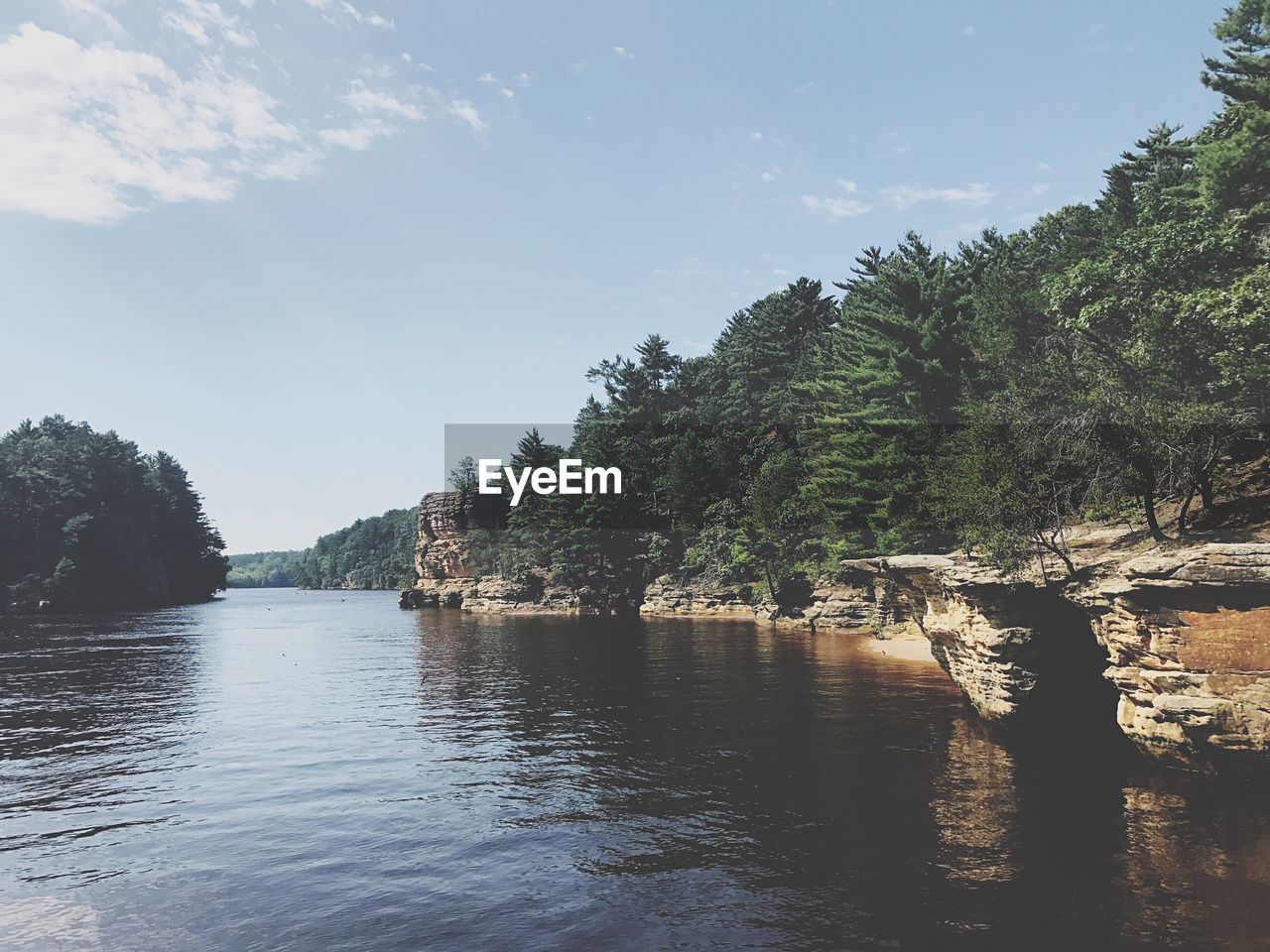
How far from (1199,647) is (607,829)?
53.7 ft

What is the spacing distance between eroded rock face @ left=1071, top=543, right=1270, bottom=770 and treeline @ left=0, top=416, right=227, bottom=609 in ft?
452

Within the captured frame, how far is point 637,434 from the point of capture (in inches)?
4094

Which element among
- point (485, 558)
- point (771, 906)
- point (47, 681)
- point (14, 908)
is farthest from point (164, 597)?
point (771, 906)

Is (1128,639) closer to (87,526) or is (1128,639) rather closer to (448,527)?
(448,527)

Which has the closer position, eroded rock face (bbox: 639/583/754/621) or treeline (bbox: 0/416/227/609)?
eroded rock face (bbox: 639/583/754/621)

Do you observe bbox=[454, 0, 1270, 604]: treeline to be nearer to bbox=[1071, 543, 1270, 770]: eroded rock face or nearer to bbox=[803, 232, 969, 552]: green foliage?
bbox=[803, 232, 969, 552]: green foliage

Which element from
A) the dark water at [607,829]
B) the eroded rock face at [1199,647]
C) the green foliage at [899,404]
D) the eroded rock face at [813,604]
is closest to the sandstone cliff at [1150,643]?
the eroded rock face at [1199,647]

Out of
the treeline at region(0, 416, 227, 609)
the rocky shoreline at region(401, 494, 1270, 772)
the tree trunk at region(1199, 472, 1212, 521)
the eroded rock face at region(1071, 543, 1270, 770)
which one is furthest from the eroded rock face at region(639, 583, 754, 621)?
the treeline at region(0, 416, 227, 609)

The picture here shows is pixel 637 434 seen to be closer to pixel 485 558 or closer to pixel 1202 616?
pixel 485 558

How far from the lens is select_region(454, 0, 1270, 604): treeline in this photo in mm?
27359

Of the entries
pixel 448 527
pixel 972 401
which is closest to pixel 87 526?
pixel 448 527

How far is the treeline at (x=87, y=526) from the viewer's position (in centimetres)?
11919

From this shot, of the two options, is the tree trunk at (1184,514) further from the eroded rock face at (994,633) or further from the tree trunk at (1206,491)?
the eroded rock face at (994,633)

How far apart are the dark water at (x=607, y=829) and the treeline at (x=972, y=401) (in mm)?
9099
